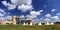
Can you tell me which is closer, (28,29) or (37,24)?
(28,29)

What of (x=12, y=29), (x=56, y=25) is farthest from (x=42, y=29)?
(x=12, y=29)

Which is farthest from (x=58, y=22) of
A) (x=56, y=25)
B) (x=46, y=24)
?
(x=46, y=24)

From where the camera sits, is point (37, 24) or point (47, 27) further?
point (37, 24)

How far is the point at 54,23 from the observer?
12367 mm

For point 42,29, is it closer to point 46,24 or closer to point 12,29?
point 46,24

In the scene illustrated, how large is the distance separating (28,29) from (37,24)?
1.41m

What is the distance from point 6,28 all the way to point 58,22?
4279mm

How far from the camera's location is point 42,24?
1295 centimetres

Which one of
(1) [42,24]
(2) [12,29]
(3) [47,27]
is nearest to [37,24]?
(1) [42,24]

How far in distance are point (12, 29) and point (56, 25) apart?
3618 millimetres

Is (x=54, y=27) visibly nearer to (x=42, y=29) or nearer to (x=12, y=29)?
(x=42, y=29)

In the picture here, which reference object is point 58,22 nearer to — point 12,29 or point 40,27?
point 40,27

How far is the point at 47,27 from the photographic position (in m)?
12.1

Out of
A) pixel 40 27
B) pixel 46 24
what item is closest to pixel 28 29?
pixel 40 27
